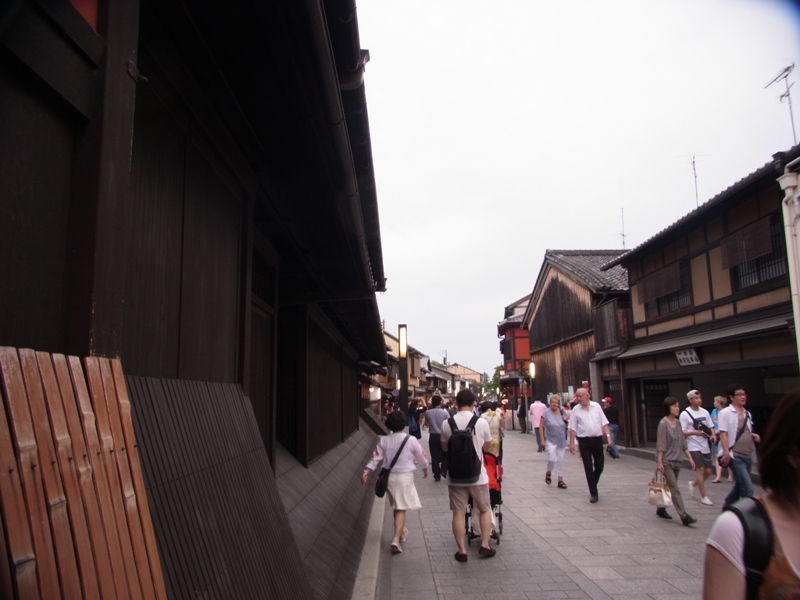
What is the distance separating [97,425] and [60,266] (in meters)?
0.60

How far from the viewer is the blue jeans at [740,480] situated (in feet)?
23.9

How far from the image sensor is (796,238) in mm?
11680

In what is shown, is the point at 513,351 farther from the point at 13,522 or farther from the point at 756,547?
the point at 13,522

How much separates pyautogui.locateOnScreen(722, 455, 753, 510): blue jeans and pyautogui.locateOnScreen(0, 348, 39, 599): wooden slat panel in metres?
7.66

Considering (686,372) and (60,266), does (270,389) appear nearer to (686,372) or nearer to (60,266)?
(60,266)

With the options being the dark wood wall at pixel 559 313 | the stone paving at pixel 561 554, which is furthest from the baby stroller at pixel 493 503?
the dark wood wall at pixel 559 313

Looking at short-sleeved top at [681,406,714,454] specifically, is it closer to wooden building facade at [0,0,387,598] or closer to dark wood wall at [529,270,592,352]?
wooden building facade at [0,0,387,598]

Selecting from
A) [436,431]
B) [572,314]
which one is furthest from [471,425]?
[572,314]

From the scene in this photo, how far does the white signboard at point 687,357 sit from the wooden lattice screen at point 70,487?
16705 millimetres

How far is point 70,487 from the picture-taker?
1.73m

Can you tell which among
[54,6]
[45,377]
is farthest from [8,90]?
[45,377]

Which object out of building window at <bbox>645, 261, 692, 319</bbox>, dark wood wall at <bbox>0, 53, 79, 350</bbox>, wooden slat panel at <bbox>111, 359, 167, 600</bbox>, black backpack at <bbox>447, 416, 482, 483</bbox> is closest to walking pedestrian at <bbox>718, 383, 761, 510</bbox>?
black backpack at <bbox>447, 416, 482, 483</bbox>

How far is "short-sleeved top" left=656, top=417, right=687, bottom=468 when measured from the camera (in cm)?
828

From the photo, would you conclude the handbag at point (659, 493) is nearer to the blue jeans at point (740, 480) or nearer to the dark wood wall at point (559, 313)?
the blue jeans at point (740, 480)
